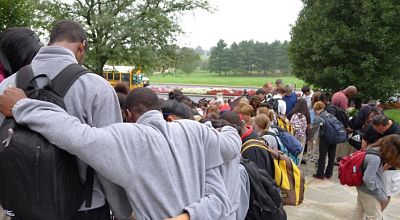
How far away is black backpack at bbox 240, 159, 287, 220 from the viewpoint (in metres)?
2.55

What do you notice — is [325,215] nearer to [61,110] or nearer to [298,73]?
[61,110]

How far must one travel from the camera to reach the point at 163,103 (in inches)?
118

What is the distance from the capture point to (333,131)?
7.12 metres

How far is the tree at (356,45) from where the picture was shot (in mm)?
12438

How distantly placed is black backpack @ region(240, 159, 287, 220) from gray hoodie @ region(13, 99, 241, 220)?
1.82ft

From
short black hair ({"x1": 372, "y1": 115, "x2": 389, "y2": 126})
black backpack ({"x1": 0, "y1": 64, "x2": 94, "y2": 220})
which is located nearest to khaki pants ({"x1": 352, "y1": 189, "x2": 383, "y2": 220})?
short black hair ({"x1": 372, "y1": 115, "x2": 389, "y2": 126})

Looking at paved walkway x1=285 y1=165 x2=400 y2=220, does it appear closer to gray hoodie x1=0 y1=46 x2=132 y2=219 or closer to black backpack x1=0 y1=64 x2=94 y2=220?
gray hoodie x1=0 y1=46 x2=132 y2=219

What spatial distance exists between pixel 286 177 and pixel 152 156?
189 centimetres

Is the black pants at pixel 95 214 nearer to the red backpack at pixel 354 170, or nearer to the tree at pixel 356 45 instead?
the red backpack at pixel 354 170

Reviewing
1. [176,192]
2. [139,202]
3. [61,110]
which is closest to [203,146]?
[176,192]

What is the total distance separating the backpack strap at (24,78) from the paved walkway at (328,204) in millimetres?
4591

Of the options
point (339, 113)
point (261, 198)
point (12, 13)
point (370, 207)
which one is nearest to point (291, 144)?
point (370, 207)

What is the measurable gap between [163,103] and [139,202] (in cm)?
139

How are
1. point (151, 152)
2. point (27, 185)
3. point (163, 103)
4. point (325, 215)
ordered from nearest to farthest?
point (27, 185)
point (151, 152)
point (163, 103)
point (325, 215)
